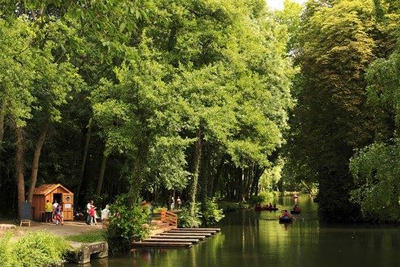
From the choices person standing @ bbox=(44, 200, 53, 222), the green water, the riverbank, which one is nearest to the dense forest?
person standing @ bbox=(44, 200, 53, 222)

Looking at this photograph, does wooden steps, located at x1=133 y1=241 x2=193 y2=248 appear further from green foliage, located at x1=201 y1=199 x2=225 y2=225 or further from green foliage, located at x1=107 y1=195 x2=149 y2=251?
green foliage, located at x1=201 y1=199 x2=225 y2=225

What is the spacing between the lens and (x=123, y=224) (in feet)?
83.1

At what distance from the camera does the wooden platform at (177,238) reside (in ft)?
87.1

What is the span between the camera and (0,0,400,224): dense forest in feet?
80.6

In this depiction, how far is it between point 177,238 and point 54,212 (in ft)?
24.1

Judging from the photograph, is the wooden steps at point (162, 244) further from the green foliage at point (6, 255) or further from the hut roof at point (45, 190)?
the green foliage at point (6, 255)

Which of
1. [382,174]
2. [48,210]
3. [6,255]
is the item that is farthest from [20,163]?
[382,174]

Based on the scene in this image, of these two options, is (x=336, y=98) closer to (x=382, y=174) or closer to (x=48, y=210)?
(x=48, y=210)

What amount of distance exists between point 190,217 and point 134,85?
38.8 feet

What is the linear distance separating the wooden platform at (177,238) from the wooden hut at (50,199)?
232 inches

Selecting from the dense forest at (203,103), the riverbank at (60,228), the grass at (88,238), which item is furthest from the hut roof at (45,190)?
the grass at (88,238)

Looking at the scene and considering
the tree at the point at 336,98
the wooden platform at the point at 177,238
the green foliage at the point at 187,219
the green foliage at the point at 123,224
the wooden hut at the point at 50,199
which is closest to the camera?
the green foliage at the point at 123,224

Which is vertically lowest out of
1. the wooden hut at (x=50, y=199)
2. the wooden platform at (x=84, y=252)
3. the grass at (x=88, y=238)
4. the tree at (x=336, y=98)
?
the wooden platform at (x=84, y=252)

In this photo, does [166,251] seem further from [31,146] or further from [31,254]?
[31,146]
